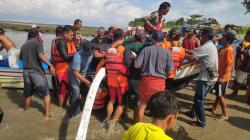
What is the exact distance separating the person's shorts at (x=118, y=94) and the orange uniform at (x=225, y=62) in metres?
2.02

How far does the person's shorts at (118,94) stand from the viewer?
21.3 feet

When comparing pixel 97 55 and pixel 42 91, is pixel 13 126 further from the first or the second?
pixel 97 55

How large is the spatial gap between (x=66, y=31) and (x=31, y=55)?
0.87 m

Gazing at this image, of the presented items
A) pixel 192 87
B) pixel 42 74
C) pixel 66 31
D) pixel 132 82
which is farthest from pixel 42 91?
pixel 192 87

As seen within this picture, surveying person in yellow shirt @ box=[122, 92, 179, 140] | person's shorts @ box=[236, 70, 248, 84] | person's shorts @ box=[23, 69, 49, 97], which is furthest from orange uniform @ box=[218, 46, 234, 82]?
person in yellow shirt @ box=[122, 92, 179, 140]

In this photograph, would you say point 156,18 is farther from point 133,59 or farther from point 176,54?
point 133,59

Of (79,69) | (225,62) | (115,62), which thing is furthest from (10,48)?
(225,62)

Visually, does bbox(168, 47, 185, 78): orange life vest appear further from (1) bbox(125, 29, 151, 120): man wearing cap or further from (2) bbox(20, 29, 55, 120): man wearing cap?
(2) bbox(20, 29, 55, 120): man wearing cap

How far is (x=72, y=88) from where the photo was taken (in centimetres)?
706

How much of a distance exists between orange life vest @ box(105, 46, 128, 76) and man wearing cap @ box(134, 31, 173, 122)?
0.46 metres

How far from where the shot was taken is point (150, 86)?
6.00 metres

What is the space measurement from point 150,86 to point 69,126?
191 cm

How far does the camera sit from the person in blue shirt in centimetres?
660

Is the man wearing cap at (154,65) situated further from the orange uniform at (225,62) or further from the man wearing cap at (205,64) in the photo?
the orange uniform at (225,62)
